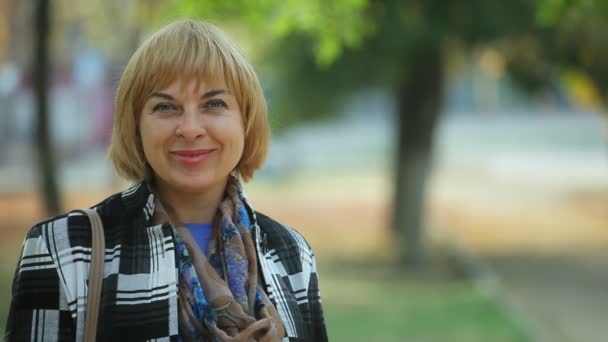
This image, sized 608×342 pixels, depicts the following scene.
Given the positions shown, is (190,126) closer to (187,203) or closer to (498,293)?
(187,203)

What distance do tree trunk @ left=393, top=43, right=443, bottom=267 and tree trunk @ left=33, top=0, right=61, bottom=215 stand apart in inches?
243

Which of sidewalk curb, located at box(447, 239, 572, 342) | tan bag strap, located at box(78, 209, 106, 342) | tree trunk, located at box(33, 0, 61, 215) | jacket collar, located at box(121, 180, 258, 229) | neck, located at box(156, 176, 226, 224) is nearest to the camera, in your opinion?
tan bag strap, located at box(78, 209, 106, 342)

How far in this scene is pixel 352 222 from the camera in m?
22.0

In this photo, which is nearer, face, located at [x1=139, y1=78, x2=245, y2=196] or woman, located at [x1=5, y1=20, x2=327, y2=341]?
woman, located at [x1=5, y1=20, x2=327, y2=341]

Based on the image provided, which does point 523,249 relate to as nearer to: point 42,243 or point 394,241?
point 394,241

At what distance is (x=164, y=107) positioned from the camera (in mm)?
2502

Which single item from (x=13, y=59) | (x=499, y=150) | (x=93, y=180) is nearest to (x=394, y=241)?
(x=13, y=59)

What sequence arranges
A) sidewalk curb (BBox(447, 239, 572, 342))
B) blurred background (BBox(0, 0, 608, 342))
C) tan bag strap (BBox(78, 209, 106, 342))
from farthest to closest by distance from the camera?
blurred background (BBox(0, 0, 608, 342))
sidewalk curb (BBox(447, 239, 572, 342))
tan bag strap (BBox(78, 209, 106, 342))

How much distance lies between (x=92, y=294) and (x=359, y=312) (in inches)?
397

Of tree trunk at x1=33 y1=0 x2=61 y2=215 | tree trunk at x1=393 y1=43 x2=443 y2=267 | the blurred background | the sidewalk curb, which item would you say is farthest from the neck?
tree trunk at x1=393 y1=43 x2=443 y2=267

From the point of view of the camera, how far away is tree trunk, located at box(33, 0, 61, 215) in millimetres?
10945

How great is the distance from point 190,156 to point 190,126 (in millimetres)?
77

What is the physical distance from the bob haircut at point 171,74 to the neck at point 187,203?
0.06m

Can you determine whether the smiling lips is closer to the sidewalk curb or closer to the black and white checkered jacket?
the black and white checkered jacket
